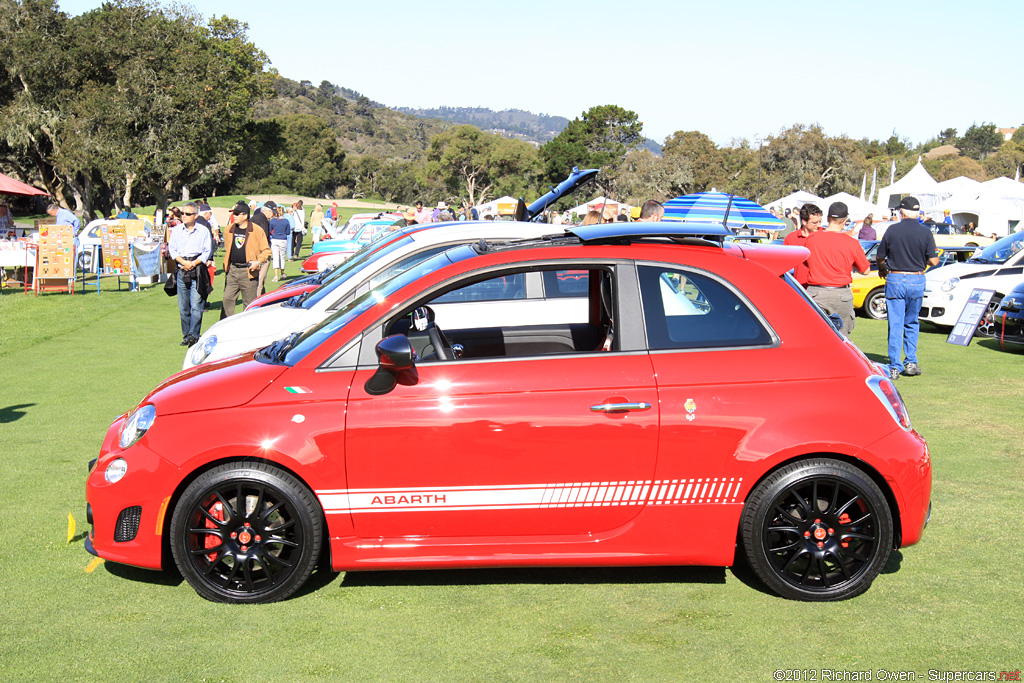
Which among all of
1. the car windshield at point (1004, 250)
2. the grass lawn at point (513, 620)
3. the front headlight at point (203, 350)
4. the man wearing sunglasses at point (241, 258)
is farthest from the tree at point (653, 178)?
the grass lawn at point (513, 620)

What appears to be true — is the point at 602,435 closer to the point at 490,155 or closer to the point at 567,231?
the point at 567,231

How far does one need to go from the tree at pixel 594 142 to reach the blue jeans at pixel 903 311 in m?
88.3

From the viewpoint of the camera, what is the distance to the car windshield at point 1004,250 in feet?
50.1

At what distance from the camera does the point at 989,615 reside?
13.5 feet

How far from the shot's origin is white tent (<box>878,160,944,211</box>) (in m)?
48.7

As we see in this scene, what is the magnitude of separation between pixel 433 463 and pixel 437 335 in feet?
2.28

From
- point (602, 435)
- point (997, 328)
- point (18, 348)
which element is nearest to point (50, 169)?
point (18, 348)

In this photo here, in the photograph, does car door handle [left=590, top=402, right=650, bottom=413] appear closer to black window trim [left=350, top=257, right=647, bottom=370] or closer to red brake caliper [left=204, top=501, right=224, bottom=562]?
black window trim [left=350, top=257, right=647, bottom=370]

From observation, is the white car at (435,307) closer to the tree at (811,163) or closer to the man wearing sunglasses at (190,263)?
the man wearing sunglasses at (190,263)

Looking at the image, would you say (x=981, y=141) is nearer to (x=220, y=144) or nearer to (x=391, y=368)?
(x=220, y=144)

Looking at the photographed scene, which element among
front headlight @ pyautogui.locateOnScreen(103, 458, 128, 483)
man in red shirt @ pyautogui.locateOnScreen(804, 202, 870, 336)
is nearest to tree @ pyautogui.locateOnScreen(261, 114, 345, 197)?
man in red shirt @ pyautogui.locateOnScreen(804, 202, 870, 336)

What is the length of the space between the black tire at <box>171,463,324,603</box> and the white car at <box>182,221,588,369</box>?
2.33 meters

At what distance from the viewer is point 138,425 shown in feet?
14.2

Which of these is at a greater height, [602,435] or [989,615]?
[602,435]
